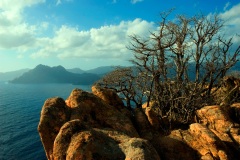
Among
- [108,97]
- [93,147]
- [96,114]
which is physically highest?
[108,97]

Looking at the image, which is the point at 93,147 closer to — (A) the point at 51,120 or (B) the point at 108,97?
(A) the point at 51,120

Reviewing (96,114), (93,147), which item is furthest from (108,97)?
(93,147)

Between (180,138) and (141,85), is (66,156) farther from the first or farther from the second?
(141,85)

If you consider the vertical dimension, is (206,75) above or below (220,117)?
above

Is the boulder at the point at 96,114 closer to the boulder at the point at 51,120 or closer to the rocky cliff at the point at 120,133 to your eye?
the rocky cliff at the point at 120,133

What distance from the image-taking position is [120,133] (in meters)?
19.5

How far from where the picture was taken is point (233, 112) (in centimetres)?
2728

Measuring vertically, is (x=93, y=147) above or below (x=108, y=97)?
below

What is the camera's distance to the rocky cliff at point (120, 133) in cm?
1487


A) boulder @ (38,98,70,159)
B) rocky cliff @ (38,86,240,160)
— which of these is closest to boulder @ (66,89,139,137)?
rocky cliff @ (38,86,240,160)

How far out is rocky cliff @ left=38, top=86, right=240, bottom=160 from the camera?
14.9 meters

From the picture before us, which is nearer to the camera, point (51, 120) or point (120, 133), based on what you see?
point (120, 133)

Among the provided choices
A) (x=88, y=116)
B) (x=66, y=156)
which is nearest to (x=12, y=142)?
(x=88, y=116)

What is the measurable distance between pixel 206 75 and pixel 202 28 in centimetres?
771
